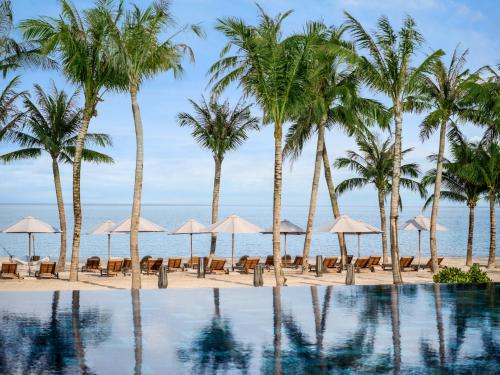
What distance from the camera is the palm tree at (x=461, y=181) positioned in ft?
113

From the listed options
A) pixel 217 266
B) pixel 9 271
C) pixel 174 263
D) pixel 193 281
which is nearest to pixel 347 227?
pixel 217 266

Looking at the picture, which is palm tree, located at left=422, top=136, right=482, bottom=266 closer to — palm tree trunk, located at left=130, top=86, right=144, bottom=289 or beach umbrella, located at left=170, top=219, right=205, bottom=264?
beach umbrella, located at left=170, top=219, right=205, bottom=264

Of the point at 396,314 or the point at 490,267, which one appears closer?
the point at 396,314

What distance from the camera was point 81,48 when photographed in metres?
21.4

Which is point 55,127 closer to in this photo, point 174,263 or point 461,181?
point 174,263

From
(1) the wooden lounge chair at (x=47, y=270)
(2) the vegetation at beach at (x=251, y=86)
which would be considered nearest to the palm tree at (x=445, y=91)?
(2) the vegetation at beach at (x=251, y=86)

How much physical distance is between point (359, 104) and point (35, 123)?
1379 centimetres

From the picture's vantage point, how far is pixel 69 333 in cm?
1109

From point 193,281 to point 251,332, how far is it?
38.3ft

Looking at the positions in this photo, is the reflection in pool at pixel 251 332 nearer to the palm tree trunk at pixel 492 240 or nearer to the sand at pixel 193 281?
the sand at pixel 193 281

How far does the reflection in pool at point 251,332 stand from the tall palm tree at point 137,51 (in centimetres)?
368

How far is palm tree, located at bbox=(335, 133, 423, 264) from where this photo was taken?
35812mm

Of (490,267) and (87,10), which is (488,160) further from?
(87,10)

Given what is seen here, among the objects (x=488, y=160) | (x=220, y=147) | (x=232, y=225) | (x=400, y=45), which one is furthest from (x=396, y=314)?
(x=488, y=160)
